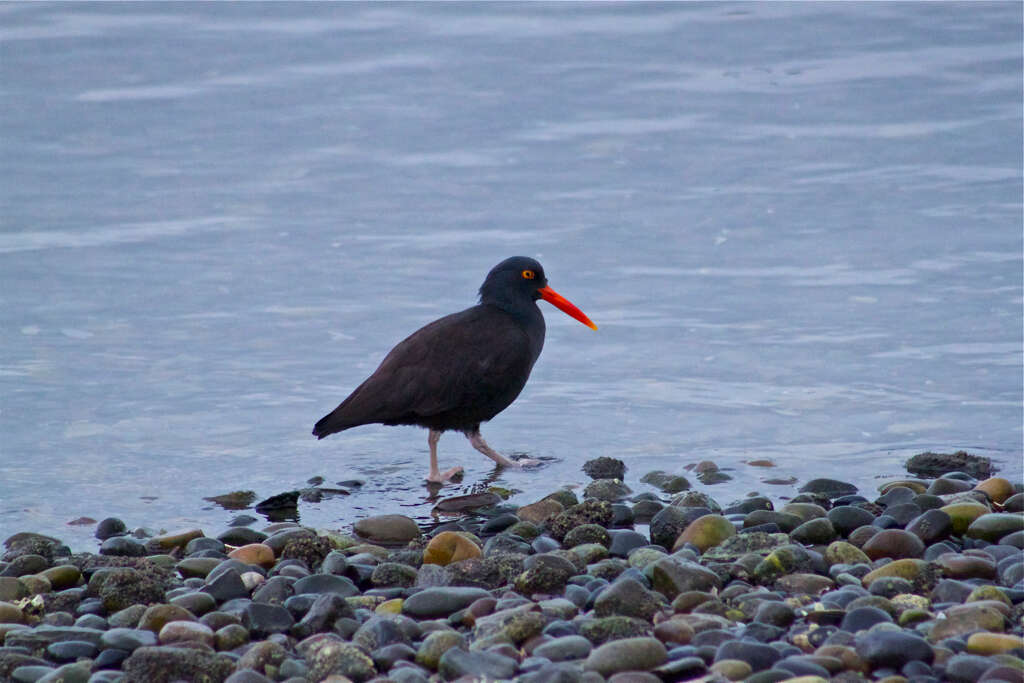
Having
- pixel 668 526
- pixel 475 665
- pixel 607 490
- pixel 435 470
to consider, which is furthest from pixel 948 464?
pixel 475 665

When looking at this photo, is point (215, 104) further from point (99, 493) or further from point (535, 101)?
point (99, 493)

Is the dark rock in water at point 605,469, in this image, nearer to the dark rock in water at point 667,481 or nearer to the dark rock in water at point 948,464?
the dark rock in water at point 667,481

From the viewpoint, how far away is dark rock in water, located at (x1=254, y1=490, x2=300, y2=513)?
20.9 ft

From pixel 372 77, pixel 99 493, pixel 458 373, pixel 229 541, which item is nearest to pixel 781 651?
pixel 229 541

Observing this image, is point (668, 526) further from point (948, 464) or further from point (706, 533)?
point (948, 464)

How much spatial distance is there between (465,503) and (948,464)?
7.61 feet

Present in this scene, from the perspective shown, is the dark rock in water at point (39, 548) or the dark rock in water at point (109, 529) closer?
the dark rock in water at point (39, 548)

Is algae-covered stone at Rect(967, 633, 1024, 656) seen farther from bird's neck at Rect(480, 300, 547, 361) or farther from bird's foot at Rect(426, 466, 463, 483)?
bird's neck at Rect(480, 300, 547, 361)

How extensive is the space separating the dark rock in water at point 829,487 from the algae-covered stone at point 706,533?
1145mm

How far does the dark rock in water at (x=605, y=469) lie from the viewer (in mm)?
6707

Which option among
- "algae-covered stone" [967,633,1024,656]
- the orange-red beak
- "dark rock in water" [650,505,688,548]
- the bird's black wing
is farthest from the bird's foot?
"algae-covered stone" [967,633,1024,656]

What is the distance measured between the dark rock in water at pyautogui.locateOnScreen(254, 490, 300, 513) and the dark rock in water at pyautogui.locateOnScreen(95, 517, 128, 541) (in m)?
0.65

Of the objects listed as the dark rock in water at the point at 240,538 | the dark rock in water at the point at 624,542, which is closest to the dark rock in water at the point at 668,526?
the dark rock in water at the point at 624,542

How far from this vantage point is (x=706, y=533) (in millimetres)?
5094
